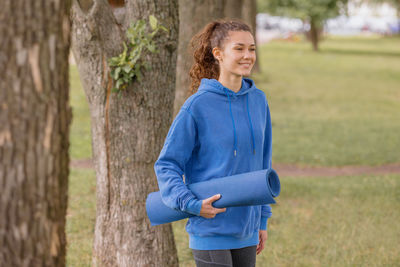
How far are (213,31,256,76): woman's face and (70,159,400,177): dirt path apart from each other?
6.22 m

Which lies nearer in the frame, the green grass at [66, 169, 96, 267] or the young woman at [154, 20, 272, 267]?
the young woman at [154, 20, 272, 267]

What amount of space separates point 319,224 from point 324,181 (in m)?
2.22

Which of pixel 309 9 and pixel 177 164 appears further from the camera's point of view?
pixel 309 9

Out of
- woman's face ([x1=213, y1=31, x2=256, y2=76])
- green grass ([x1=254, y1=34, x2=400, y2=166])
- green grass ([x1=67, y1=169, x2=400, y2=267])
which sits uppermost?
woman's face ([x1=213, y1=31, x2=256, y2=76])

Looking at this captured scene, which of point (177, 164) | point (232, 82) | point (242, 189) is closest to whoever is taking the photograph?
point (242, 189)

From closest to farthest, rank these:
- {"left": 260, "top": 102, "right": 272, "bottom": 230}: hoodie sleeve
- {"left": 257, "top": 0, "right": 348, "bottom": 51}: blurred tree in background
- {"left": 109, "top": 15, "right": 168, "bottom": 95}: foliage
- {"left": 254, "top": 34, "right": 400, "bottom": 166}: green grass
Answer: {"left": 260, "top": 102, "right": 272, "bottom": 230}: hoodie sleeve, {"left": 109, "top": 15, "right": 168, "bottom": 95}: foliage, {"left": 254, "top": 34, "right": 400, "bottom": 166}: green grass, {"left": 257, "top": 0, "right": 348, "bottom": 51}: blurred tree in background

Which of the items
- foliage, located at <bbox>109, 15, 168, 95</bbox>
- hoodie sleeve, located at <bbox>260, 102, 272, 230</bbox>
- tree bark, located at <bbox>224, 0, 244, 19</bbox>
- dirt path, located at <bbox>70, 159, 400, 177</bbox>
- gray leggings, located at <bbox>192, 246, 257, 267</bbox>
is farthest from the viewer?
tree bark, located at <bbox>224, 0, 244, 19</bbox>

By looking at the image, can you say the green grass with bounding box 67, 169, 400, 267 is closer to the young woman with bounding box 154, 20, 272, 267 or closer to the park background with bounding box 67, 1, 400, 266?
the park background with bounding box 67, 1, 400, 266

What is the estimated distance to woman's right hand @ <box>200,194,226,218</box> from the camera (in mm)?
2801

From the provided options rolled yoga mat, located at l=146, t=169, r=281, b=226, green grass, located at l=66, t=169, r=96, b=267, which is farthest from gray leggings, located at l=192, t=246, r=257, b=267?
green grass, located at l=66, t=169, r=96, b=267

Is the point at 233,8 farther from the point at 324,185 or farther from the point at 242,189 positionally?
A: the point at 242,189

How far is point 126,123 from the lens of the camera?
423 centimetres

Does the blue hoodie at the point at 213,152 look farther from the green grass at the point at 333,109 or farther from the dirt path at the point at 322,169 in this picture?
the green grass at the point at 333,109

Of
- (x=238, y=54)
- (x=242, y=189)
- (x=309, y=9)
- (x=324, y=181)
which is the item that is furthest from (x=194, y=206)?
(x=309, y=9)
